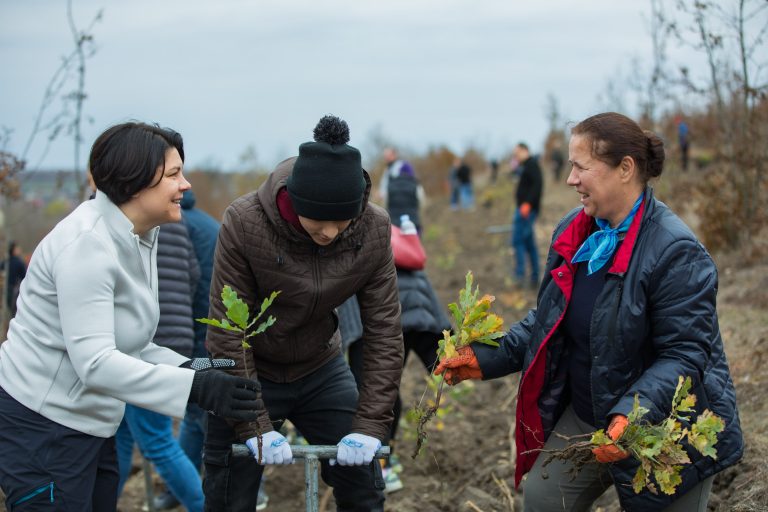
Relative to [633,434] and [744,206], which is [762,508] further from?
[744,206]

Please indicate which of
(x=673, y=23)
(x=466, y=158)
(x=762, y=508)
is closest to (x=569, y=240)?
(x=762, y=508)

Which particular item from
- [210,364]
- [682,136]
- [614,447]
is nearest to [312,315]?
[210,364]

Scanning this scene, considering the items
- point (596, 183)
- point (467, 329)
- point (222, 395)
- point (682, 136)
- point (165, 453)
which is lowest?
point (165, 453)

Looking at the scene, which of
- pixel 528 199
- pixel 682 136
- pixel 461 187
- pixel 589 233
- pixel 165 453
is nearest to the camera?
pixel 589 233

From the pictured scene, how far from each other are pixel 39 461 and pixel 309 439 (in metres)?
1.09

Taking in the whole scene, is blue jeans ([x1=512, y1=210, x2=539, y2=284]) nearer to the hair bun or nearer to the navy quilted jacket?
the navy quilted jacket

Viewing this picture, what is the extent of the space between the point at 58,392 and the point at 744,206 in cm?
815

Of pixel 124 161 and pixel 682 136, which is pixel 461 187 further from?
pixel 124 161

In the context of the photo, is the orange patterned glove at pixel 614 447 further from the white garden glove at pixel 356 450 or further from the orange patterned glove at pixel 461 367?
the white garden glove at pixel 356 450

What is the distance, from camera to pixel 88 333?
2.43 m

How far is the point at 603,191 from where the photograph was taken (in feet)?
8.86

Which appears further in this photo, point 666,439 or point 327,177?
point 327,177

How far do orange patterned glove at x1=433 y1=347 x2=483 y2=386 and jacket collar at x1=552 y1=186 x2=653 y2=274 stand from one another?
527 millimetres

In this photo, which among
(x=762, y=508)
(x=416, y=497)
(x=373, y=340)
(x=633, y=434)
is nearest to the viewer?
(x=633, y=434)
